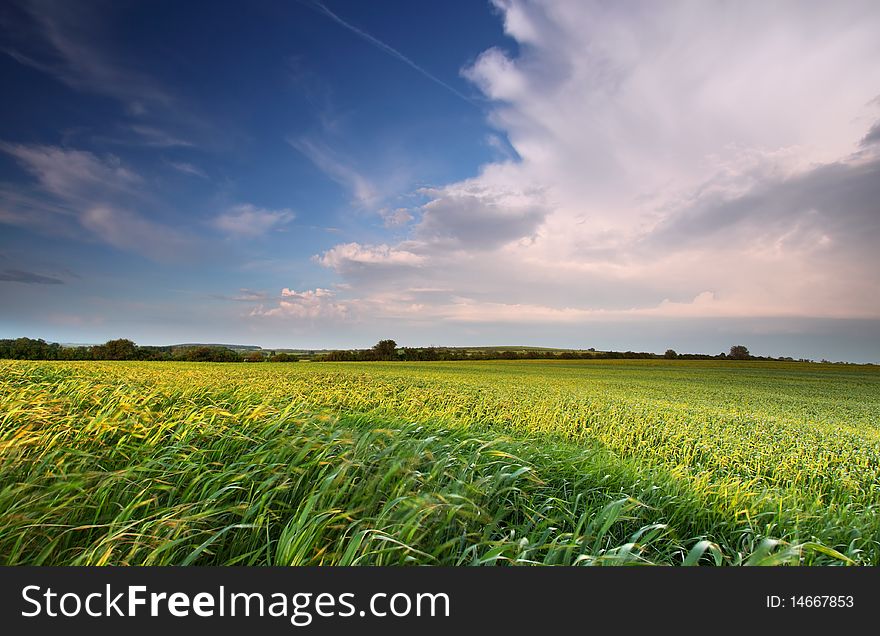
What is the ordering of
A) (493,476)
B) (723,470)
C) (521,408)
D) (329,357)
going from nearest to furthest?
(493,476)
(723,470)
(521,408)
(329,357)

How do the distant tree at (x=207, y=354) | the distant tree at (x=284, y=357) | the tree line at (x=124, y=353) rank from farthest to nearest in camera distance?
1. the distant tree at (x=284, y=357)
2. the distant tree at (x=207, y=354)
3. the tree line at (x=124, y=353)

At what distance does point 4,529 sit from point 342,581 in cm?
242

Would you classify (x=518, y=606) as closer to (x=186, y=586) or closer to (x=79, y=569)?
(x=186, y=586)

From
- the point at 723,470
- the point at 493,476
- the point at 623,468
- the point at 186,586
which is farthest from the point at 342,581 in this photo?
the point at 723,470

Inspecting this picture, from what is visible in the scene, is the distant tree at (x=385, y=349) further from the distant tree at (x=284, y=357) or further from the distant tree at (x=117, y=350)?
the distant tree at (x=117, y=350)

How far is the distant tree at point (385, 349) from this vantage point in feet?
190

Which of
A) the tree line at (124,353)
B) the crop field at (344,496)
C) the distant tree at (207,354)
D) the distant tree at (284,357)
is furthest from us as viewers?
the distant tree at (284,357)

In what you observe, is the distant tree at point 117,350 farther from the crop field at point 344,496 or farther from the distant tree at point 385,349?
the crop field at point 344,496

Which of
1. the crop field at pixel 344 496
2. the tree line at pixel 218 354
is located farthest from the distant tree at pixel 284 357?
the crop field at pixel 344 496

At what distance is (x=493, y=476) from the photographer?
4312 mm

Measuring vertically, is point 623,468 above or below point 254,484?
below

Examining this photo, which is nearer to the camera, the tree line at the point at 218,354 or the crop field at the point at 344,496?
the crop field at the point at 344,496

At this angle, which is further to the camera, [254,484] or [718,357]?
[718,357]

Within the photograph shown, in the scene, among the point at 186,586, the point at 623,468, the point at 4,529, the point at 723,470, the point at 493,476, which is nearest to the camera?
the point at 186,586
